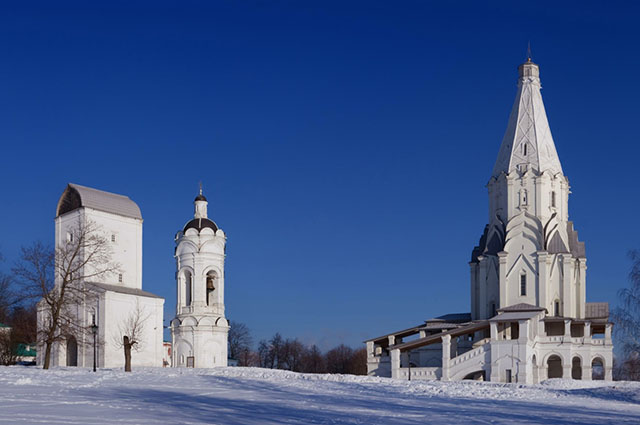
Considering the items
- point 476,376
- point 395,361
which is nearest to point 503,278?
point 476,376

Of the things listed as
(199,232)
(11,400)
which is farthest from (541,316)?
(11,400)

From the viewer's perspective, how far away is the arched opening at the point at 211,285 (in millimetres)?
54844

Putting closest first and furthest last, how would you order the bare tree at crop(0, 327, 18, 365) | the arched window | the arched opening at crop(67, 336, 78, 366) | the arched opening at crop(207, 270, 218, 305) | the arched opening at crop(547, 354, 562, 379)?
1. the bare tree at crop(0, 327, 18, 365)
2. the arched opening at crop(67, 336, 78, 366)
3. the arched opening at crop(547, 354, 562, 379)
4. the arched opening at crop(207, 270, 218, 305)
5. the arched window

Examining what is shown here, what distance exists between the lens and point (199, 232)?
179ft

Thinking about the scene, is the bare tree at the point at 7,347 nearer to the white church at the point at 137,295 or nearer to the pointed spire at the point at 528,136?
the white church at the point at 137,295

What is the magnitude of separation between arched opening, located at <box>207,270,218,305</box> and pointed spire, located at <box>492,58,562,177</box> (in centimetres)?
2105

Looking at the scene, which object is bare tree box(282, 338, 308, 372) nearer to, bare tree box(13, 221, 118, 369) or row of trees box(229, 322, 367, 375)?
row of trees box(229, 322, 367, 375)

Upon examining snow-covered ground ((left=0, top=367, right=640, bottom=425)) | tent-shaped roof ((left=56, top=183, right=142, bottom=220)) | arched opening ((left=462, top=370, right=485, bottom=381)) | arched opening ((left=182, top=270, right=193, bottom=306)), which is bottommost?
arched opening ((left=462, top=370, right=485, bottom=381))

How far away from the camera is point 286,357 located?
309ft

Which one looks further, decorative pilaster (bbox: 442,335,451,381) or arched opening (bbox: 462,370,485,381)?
arched opening (bbox: 462,370,485,381)

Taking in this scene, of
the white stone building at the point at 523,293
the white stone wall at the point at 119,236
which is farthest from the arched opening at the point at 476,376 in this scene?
the white stone wall at the point at 119,236

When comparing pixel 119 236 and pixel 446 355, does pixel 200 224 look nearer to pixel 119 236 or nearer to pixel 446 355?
pixel 119 236

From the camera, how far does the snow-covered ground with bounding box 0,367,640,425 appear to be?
639 inches

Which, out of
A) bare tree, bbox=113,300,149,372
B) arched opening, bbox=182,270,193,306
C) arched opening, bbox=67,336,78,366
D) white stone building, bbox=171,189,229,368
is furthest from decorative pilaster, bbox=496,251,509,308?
arched opening, bbox=67,336,78,366
